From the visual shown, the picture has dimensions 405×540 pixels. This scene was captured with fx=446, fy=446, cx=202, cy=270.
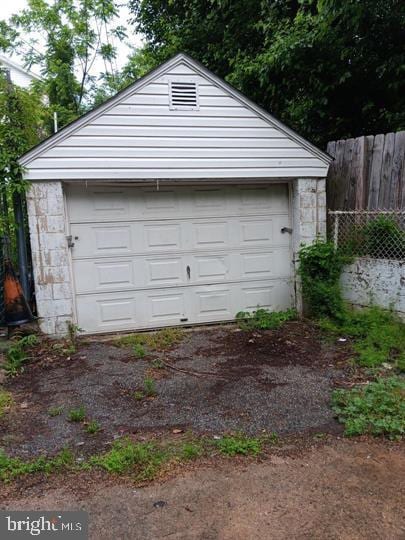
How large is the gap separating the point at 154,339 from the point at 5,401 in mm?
2266

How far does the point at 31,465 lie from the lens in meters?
3.01

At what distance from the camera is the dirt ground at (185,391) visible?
11.6ft

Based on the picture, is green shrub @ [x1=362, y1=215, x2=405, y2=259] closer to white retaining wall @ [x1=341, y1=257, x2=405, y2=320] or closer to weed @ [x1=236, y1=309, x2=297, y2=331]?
white retaining wall @ [x1=341, y1=257, x2=405, y2=320]

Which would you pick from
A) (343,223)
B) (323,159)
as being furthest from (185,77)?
(343,223)

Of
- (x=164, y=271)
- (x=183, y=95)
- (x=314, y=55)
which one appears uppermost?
(x=314, y=55)

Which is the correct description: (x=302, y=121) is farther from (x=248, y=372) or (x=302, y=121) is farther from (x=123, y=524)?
(x=123, y=524)

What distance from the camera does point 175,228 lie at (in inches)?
260

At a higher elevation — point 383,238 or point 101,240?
point 101,240

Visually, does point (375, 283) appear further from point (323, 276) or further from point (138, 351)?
point (138, 351)

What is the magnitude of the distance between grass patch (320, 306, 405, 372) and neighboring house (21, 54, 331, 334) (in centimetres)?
98

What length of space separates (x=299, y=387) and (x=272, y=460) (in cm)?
139

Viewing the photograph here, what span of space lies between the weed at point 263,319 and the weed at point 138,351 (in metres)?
1.64

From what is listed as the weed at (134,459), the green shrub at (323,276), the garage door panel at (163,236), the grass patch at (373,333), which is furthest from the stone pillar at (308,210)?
the weed at (134,459)

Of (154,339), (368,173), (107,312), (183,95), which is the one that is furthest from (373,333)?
(183,95)
